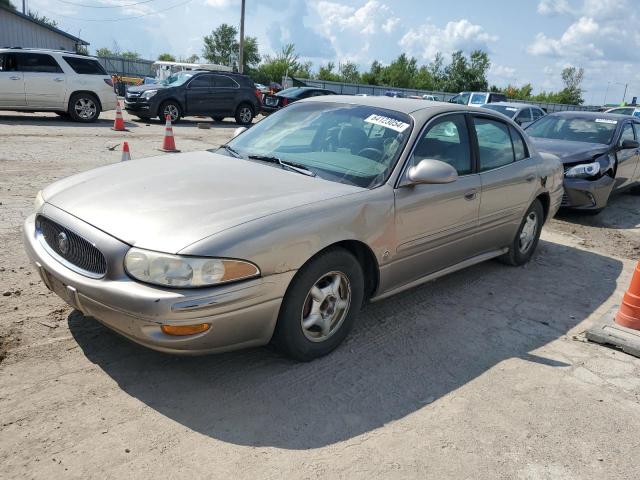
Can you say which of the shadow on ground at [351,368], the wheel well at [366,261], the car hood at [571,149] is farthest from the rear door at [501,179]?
the car hood at [571,149]

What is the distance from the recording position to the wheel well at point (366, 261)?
3417 millimetres

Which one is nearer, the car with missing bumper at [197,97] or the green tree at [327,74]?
the car with missing bumper at [197,97]

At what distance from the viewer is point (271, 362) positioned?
3.30m

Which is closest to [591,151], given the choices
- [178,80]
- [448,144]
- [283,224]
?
[448,144]

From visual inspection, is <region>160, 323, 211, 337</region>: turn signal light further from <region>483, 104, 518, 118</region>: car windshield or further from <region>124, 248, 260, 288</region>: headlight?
<region>483, 104, 518, 118</region>: car windshield

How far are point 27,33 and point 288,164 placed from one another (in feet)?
97.8

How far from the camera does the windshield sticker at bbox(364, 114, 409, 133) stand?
154 inches

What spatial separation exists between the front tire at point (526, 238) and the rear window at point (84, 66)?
42.2 feet

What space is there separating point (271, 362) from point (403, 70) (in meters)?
82.8

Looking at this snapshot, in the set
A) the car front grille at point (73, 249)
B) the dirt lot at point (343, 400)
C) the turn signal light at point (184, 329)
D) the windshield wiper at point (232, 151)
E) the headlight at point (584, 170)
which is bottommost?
the dirt lot at point (343, 400)

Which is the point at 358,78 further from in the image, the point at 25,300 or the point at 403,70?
the point at 25,300

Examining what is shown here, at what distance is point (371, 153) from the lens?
380 cm

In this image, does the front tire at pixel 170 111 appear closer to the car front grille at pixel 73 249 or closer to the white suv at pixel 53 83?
the white suv at pixel 53 83

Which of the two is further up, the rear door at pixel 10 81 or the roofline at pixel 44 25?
the roofline at pixel 44 25
